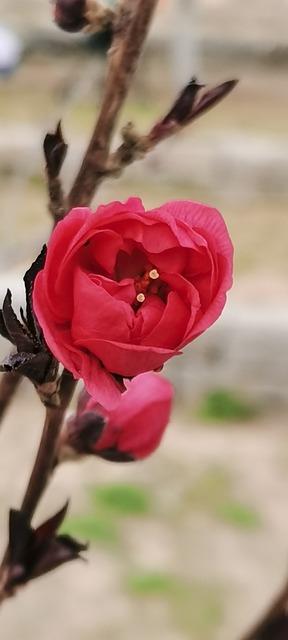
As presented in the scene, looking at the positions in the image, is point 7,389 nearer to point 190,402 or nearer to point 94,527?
point 94,527

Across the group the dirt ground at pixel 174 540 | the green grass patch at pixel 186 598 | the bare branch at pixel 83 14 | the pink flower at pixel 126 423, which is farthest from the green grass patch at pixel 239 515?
the bare branch at pixel 83 14

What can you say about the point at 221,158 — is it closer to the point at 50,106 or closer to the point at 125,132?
the point at 50,106

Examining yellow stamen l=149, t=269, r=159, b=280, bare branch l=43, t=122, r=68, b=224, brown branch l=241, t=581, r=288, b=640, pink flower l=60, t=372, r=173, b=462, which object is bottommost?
brown branch l=241, t=581, r=288, b=640

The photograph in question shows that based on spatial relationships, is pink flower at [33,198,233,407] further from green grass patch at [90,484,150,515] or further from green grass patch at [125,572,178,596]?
green grass patch at [90,484,150,515]

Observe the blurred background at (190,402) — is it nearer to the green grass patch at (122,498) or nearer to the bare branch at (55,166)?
the green grass patch at (122,498)

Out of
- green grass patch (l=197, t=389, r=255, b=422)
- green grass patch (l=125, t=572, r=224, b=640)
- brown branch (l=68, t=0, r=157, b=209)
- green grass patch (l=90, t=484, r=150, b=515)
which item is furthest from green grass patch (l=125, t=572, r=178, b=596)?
brown branch (l=68, t=0, r=157, b=209)

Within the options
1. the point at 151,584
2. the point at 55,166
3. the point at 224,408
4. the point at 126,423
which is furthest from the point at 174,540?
the point at 55,166
